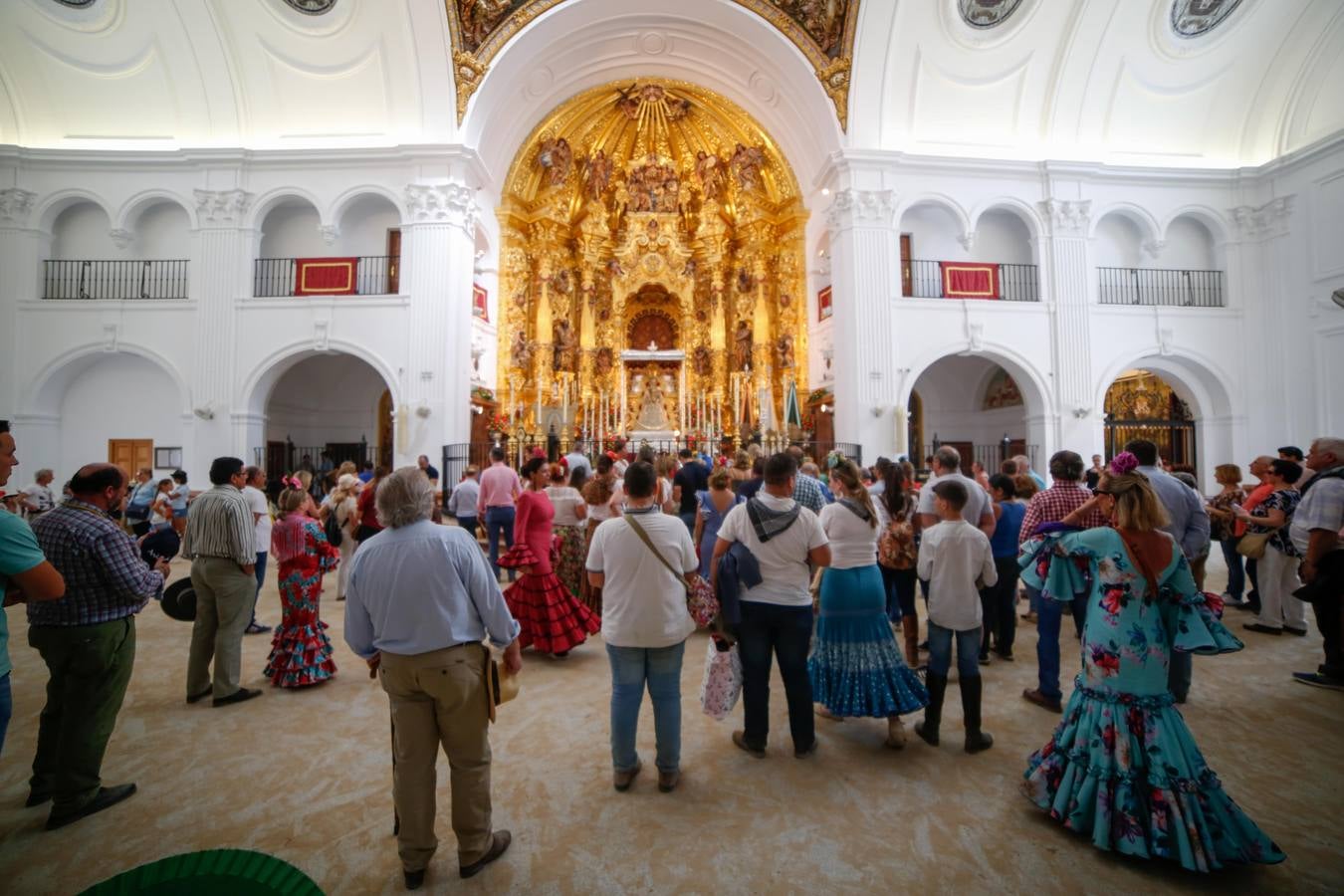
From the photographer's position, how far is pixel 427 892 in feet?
8.08

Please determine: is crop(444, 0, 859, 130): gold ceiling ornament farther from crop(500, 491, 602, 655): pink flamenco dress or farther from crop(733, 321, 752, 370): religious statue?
crop(500, 491, 602, 655): pink flamenco dress

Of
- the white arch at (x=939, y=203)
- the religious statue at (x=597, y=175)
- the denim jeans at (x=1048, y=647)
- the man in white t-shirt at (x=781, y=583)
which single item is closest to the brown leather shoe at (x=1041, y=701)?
the denim jeans at (x=1048, y=647)

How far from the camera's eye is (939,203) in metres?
13.7

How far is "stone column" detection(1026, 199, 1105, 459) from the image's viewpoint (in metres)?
13.1

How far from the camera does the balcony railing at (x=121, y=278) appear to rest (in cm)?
1289

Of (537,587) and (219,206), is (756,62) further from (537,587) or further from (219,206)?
(537,587)

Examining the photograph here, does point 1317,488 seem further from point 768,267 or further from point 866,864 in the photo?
point 768,267

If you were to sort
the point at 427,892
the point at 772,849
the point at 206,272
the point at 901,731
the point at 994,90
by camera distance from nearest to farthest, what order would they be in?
the point at 427,892, the point at 772,849, the point at 901,731, the point at 206,272, the point at 994,90

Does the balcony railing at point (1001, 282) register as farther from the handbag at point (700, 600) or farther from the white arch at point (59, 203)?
the white arch at point (59, 203)

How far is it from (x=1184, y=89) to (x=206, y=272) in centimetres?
2109

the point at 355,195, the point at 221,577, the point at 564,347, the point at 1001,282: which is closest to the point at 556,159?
the point at 564,347

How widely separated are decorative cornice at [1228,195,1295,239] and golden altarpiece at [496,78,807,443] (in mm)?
9573

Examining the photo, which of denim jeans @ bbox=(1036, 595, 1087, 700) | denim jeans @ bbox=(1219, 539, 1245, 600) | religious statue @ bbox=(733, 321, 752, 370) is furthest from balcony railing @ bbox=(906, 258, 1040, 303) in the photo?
denim jeans @ bbox=(1036, 595, 1087, 700)

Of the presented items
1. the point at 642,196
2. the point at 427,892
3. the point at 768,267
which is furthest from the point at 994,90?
the point at 427,892
